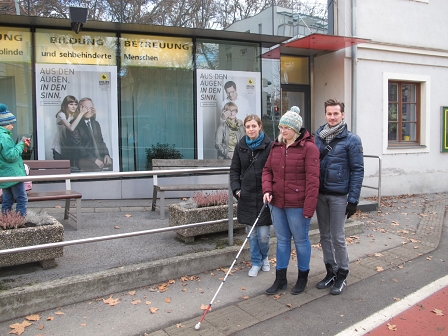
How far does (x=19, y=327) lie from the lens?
3.57 m

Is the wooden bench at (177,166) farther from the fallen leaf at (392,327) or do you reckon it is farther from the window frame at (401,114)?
the window frame at (401,114)

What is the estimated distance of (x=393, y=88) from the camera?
36.5 feet

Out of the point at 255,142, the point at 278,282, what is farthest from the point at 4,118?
the point at 278,282

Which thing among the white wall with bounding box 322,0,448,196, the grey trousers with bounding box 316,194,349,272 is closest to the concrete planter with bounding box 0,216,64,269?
the grey trousers with bounding box 316,194,349,272

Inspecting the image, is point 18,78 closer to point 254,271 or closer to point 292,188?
point 254,271

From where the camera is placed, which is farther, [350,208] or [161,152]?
[161,152]

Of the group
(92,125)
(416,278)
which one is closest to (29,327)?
(416,278)

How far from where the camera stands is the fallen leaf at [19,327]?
350 cm

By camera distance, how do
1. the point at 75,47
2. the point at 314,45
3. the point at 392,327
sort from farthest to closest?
the point at 314,45, the point at 75,47, the point at 392,327

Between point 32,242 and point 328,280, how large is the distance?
316cm

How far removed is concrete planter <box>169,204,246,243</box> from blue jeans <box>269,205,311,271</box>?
1.12m

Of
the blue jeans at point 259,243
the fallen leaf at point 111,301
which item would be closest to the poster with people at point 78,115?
the blue jeans at point 259,243

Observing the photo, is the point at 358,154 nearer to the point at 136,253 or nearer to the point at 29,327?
the point at 136,253

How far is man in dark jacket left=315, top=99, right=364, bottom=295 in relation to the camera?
4.23 m
